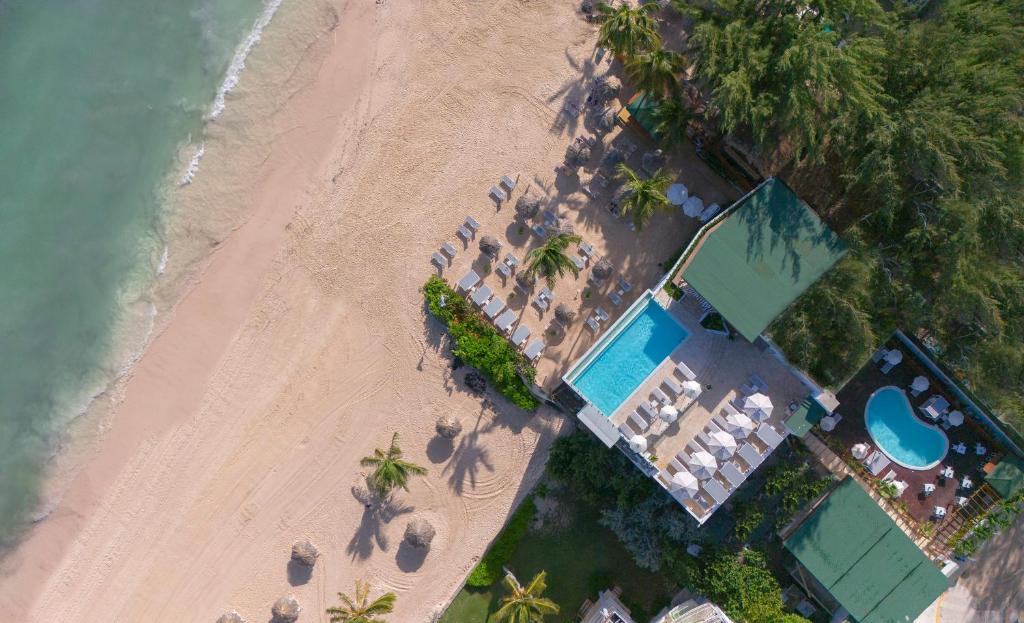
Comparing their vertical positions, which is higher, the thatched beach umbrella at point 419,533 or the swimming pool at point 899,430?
the swimming pool at point 899,430

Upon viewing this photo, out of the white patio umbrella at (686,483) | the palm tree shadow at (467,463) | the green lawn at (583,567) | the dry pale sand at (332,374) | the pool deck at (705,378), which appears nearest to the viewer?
the white patio umbrella at (686,483)

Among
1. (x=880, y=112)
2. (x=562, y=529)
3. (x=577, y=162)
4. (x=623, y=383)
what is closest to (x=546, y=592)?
(x=562, y=529)

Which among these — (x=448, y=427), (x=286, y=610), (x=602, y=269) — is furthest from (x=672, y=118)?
(x=286, y=610)

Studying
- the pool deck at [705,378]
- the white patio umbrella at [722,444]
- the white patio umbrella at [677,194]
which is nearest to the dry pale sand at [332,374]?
the pool deck at [705,378]

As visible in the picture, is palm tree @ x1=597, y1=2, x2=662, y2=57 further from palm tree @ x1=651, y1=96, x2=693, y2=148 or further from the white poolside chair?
the white poolside chair

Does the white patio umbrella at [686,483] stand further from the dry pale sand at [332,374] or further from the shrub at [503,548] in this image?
the shrub at [503,548]

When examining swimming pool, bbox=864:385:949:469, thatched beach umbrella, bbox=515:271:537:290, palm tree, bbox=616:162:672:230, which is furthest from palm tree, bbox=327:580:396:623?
swimming pool, bbox=864:385:949:469

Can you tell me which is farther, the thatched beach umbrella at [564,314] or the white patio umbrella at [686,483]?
the thatched beach umbrella at [564,314]
